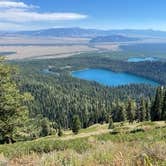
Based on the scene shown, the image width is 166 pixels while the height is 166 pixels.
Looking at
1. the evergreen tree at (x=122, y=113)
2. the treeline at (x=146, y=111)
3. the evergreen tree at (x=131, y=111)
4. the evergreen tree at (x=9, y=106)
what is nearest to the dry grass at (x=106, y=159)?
the evergreen tree at (x=9, y=106)

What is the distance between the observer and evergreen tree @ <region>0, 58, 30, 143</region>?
87.2 ft

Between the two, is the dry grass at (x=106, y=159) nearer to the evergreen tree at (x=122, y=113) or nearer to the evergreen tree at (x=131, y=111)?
the evergreen tree at (x=131, y=111)

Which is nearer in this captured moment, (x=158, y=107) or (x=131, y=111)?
(x=158, y=107)

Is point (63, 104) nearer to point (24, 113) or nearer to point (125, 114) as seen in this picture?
point (125, 114)

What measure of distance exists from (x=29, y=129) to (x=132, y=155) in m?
23.4

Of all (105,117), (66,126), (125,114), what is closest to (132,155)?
(125,114)

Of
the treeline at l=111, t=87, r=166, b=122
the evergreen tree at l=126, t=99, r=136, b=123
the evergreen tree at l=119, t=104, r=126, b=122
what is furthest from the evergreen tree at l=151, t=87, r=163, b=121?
the evergreen tree at l=119, t=104, r=126, b=122

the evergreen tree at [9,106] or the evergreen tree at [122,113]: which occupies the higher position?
the evergreen tree at [9,106]

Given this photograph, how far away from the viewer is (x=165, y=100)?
7088 cm

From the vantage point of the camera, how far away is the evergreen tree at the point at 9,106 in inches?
1047

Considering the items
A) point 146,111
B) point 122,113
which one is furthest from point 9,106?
point 122,113

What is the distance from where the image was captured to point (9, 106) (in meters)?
26.9

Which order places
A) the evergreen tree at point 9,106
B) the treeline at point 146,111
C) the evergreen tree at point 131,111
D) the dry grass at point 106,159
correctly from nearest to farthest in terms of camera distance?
the dry grass at point 106,159 < the evergreen tree at point 9,106 < the treeline at point 146,111 < the evergreen tree at point 131,111

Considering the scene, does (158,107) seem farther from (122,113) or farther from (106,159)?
(106,159)
